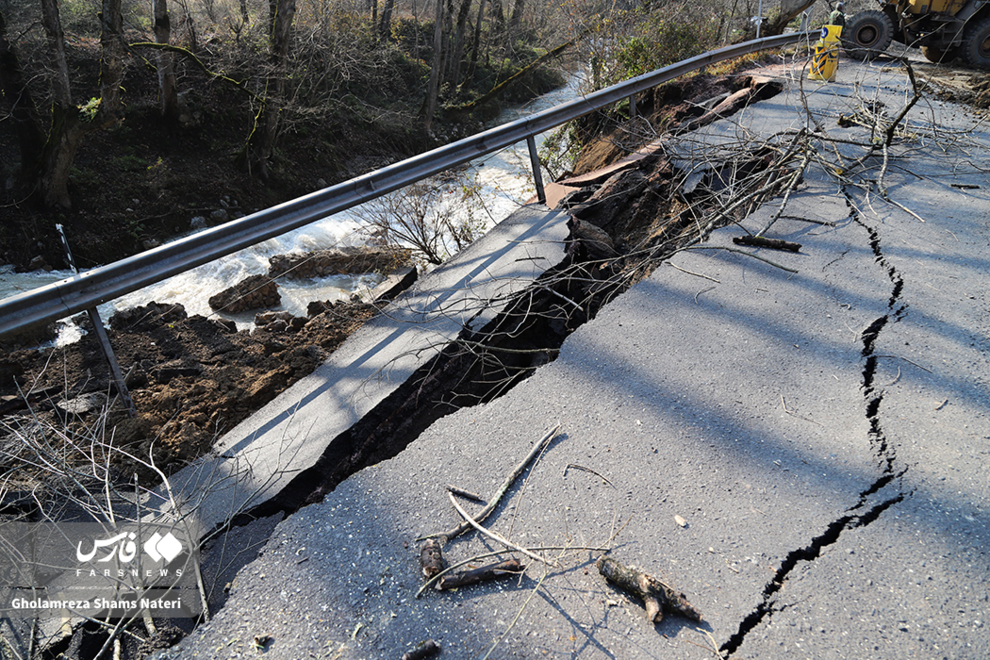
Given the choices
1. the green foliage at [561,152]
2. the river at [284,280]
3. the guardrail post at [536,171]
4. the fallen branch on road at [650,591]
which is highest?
the guardrail post at [536,171]

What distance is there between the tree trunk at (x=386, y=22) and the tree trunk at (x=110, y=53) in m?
13.4

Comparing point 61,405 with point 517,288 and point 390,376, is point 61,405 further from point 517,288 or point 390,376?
point 517,288

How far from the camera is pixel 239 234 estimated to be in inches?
155

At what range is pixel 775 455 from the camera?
8.95 feet

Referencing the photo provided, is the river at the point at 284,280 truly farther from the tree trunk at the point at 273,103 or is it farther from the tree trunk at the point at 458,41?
the tree trunk at the point at 458,41

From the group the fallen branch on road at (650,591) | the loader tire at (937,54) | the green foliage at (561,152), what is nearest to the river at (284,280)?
the green foliage at (561,152)

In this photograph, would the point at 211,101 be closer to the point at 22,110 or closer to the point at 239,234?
the point at 22,110

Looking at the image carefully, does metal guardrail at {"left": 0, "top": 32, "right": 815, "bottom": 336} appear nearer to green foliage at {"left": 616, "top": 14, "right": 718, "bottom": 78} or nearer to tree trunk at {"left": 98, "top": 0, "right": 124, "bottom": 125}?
green foliage at {"left": 616, "top": 14, "right": 718, "bottom": 78}

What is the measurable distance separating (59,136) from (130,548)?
11950 millimetres

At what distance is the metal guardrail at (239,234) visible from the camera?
122 inches

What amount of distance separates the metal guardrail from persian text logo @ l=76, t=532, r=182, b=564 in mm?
1299

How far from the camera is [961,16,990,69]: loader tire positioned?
11.2 metres

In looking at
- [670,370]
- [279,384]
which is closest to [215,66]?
[279,384]

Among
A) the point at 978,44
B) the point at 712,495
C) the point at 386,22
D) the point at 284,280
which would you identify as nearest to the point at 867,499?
the point at 712,495
